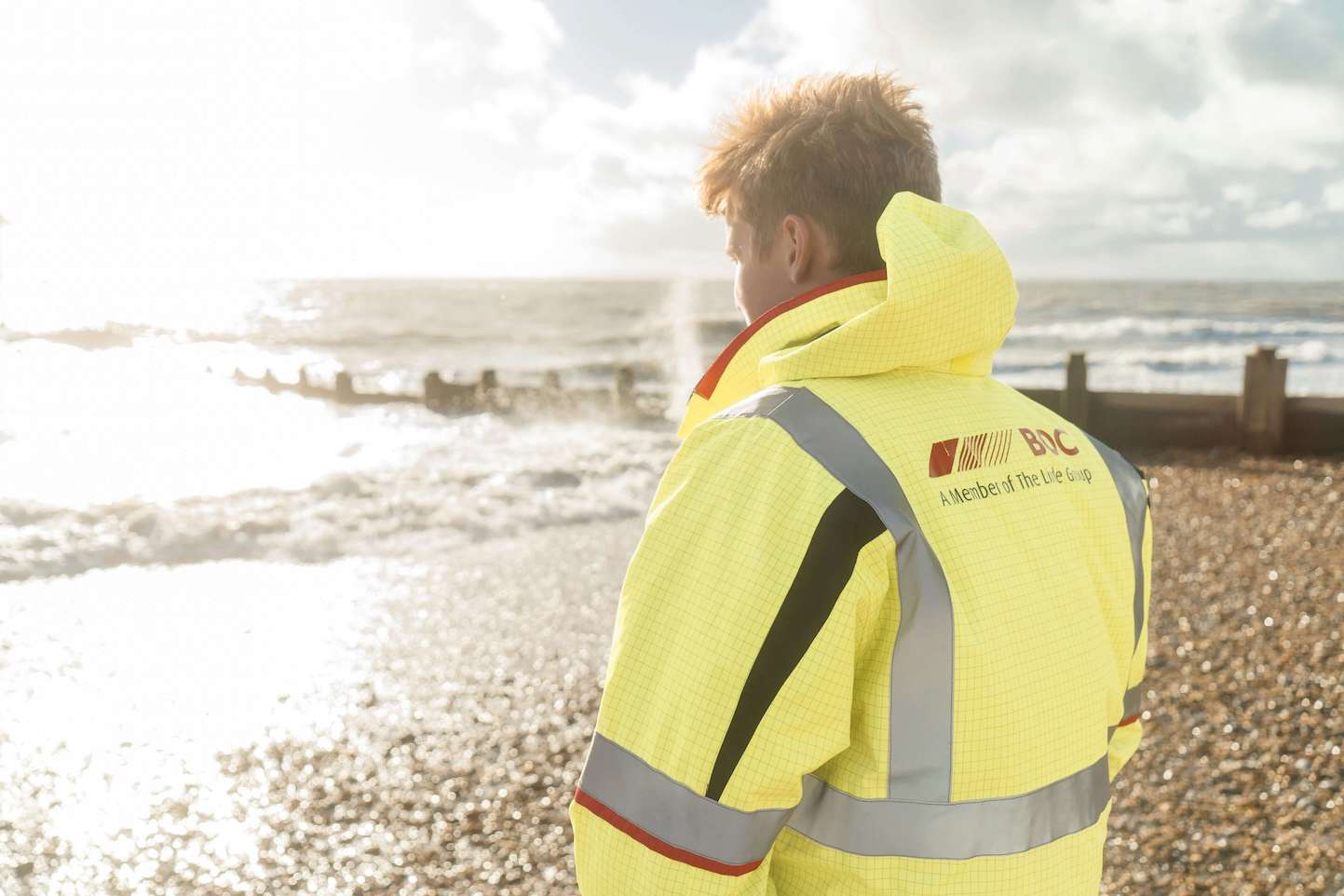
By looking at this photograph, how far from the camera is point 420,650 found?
595 centimetres

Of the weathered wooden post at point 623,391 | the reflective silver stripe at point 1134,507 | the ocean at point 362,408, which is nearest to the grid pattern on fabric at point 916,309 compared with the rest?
the reflective silver stripe at point 1134,507

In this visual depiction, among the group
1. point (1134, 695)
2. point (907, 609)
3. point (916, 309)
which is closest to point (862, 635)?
point (907, 609)

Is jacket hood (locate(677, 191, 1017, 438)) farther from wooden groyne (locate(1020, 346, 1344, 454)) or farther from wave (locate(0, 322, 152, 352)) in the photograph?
wave (locate(0, 322, 152, 352))

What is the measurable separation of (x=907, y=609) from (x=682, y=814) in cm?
36

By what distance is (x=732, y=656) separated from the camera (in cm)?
113

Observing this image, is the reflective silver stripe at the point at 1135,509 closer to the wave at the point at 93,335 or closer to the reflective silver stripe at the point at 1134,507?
the reflective silver stripe at the point at 1134,507

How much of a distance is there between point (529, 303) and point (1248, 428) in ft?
153

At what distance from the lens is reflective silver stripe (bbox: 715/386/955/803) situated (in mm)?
1174

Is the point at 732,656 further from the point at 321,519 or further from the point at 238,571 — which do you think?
the point at 321,519

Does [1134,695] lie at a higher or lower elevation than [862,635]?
lower

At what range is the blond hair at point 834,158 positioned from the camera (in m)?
1.43

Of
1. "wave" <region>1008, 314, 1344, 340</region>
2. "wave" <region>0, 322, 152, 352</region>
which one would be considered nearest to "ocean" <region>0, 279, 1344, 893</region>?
"wave" <region>0, 322, 152, 352</region>

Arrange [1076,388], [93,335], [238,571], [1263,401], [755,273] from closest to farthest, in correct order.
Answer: [755,273]
[238,571]
[1263,401]
[1076,388]
[93,335]

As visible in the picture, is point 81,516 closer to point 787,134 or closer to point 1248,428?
point 787,134
